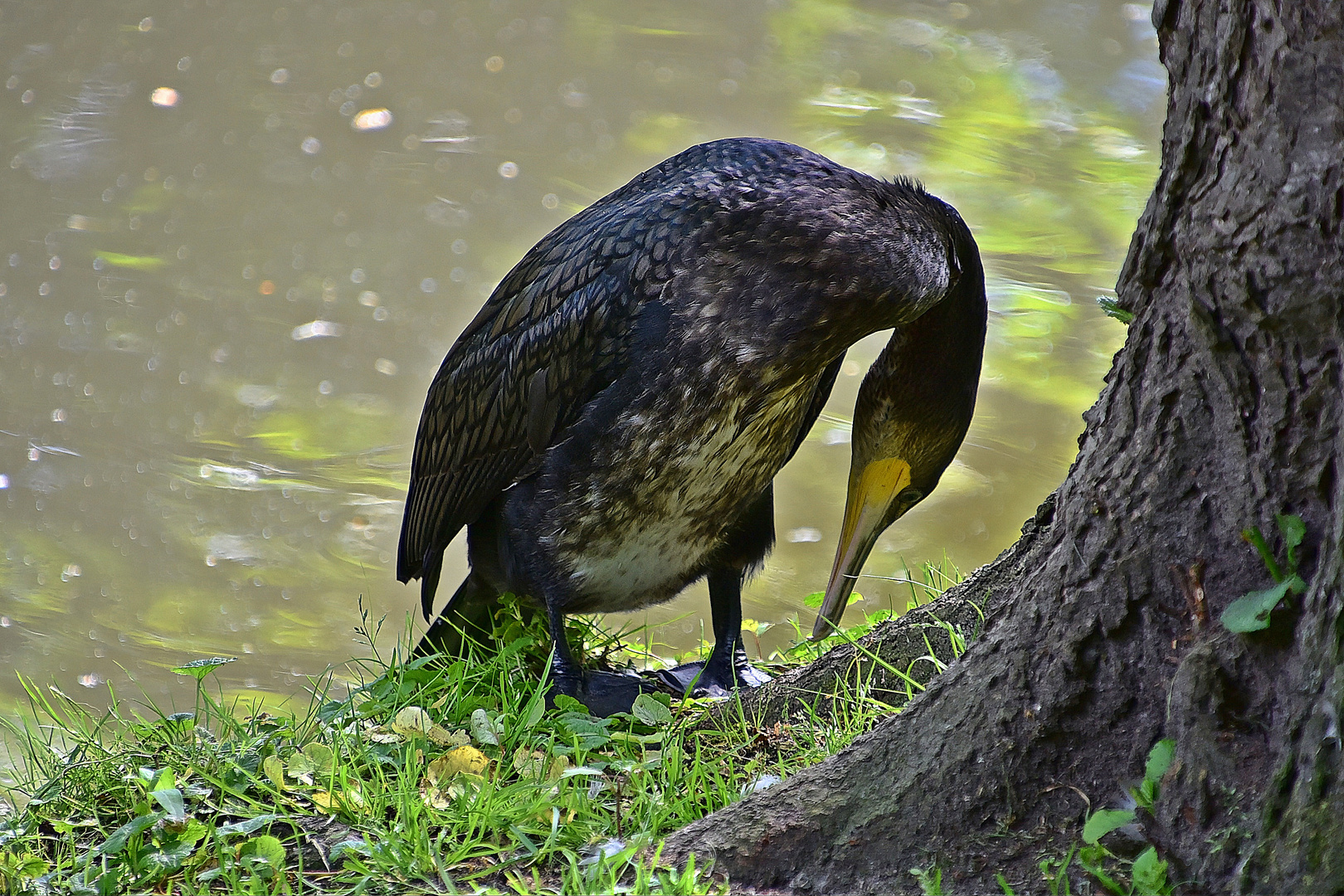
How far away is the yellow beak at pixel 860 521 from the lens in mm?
3311

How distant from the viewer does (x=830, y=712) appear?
9.29 feet

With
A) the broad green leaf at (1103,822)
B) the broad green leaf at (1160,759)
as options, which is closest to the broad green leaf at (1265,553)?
the broad green leaf at (1160,759)

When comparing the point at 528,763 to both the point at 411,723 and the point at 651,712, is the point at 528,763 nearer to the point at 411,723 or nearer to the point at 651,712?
the point at 411,723

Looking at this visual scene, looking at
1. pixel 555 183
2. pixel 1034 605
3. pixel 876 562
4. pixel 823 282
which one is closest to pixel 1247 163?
pixel 1034 605

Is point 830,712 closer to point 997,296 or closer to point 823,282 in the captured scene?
point 823,282

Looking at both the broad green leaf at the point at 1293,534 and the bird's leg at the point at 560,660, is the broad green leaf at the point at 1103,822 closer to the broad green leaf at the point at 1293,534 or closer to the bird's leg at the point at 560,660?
the broad green leaf at the point at 1293,534

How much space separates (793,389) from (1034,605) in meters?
1.15

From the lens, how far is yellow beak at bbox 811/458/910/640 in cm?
331

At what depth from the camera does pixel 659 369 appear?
2.84 metres

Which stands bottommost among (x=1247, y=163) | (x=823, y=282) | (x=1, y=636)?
(x=1, y=636)

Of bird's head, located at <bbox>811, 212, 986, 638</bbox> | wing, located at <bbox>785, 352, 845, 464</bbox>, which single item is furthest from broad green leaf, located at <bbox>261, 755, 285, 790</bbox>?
wing, located at <bbox>785, 352, 845, 464</bbox>

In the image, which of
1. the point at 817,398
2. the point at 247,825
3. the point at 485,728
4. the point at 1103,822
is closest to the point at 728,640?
the point at 817,398

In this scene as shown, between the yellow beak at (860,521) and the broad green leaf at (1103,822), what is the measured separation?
149cm

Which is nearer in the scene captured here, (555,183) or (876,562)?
(876,562)
